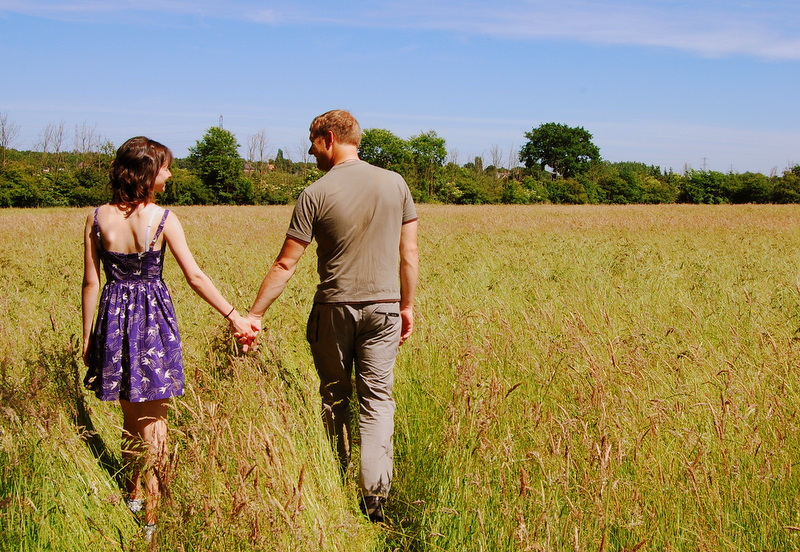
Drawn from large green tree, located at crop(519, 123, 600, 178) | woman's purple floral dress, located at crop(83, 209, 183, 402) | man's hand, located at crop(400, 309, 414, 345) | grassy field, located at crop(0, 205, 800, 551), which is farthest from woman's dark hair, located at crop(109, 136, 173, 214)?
large green tree, located at crop(519, 123, 600, 178)

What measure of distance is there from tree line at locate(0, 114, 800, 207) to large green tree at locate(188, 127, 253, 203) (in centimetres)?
9

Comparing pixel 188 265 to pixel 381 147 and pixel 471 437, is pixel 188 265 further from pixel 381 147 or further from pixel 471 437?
pixel 381 147

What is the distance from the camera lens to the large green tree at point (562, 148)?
9781cm

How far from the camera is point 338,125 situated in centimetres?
329

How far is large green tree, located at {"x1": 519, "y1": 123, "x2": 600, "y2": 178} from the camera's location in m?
97.8

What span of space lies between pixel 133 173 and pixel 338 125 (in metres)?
1.09

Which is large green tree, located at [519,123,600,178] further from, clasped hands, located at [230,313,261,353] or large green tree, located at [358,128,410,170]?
clasped hands, located at [230,313,261,353]

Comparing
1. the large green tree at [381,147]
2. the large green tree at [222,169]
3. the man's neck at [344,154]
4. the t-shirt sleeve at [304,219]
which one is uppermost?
the large green tree at [381,147]

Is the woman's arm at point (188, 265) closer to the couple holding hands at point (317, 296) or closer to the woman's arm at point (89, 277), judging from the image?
the couple holding hands at point (317, 296)

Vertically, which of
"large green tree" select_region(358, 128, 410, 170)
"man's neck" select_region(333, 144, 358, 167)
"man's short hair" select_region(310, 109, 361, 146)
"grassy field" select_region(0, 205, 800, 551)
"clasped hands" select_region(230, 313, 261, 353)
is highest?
"large green tree" select_region(358, 128, 410, 170)

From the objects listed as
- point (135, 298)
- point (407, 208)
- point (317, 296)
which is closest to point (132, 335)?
point (135, 298)

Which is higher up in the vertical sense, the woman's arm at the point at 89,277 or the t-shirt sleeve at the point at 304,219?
the t-shirt sleeve at the point at 304,219

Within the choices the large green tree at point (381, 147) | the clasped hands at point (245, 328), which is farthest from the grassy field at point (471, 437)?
the large green tree at point (381, 147)

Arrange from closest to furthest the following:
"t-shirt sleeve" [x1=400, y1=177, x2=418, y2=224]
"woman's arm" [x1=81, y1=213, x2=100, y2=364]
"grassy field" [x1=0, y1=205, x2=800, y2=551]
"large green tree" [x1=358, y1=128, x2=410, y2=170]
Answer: "grassy field" [x1=0, y1=205, x2=800, y2=551], "woman's arm" [x1=81, y1=213, x2=100, y2=364], "t-shirt sleeve" [x1=400, y1=177, x2=418, y2=224], "large green tree" [x1=358, y1=128, x2=410, y2=170]
